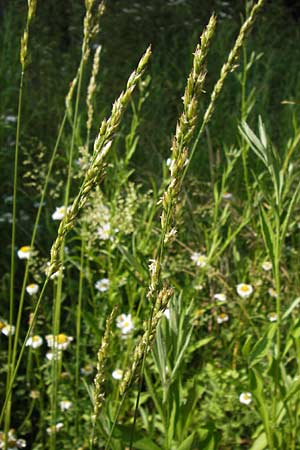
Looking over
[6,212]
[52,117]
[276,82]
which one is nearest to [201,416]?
[6,212]

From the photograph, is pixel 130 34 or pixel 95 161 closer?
pixel 95 161

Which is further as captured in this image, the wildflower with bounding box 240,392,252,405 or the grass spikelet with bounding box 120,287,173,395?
the wildflower with bounding box 240,392,252,405

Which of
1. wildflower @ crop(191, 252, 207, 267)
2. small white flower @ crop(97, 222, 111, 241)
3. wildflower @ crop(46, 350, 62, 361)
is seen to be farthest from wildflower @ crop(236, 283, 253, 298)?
wildflower @ crop(46, 350, 62, 361)

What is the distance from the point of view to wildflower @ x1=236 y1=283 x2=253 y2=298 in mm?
2083

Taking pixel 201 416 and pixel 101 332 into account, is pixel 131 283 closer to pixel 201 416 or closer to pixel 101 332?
pixel 101 332

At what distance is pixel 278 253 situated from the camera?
4.84 ft

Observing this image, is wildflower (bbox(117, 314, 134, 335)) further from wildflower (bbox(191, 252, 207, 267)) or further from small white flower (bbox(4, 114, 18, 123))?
small white flower (bbox(4, 114, 18, 123))

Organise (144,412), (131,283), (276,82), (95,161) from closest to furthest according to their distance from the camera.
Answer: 1. (95,161)
2. (144,412)
3. (131,283)
4. (276,82)

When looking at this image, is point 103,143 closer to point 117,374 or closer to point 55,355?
point 55,355

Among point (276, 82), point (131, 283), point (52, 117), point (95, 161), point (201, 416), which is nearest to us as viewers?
point (95, 161)

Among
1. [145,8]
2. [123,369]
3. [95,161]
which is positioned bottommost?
[123,369]

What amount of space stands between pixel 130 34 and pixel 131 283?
3.59m

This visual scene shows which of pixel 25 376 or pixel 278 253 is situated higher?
pixel 278 253

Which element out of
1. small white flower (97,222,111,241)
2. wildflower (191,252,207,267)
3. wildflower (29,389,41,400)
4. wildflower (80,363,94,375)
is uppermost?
small white flower (97,222,111,241)
